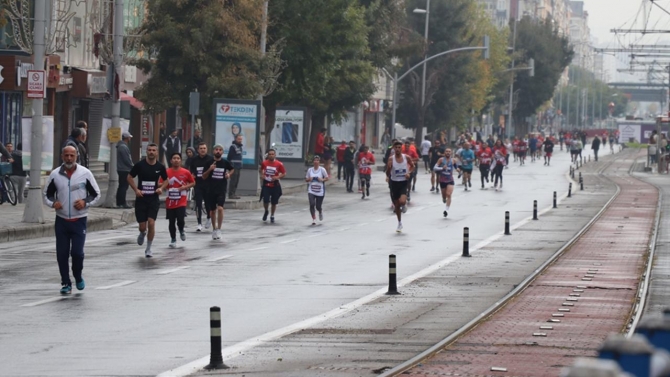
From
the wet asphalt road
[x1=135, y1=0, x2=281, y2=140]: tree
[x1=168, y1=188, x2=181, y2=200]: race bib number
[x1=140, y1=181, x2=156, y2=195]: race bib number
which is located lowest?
the wet asphalt road

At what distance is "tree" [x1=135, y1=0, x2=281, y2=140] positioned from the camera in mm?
39250

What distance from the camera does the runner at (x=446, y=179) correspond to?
110 feet

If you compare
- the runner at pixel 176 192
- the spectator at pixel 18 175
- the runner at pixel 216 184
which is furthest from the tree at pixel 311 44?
the runner at pixel 176 192

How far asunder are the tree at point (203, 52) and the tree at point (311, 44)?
445cm

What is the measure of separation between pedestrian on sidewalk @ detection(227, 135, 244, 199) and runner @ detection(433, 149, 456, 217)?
5252 millimetres

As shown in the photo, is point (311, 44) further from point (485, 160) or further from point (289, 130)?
point (485, 160)

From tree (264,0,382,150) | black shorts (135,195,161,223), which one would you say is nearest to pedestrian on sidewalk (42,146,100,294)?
black shorts (135,195,161,223)

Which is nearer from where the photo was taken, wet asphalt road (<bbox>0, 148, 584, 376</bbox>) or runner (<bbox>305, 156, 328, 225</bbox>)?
wet asphalt road (<bbox>0, 148, 584, 376</bbox>)

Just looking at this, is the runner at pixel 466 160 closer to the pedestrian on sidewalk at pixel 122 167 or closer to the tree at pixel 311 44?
the tree at pixel 311 44

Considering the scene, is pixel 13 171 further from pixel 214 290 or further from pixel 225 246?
pixel 214 290

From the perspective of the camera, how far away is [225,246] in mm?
22609

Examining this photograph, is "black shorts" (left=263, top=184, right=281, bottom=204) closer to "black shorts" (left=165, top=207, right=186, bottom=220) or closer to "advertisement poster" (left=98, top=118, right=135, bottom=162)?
"advertisement poster" (left=98, top=118, right=135, bottom=162)

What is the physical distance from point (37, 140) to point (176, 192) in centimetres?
485

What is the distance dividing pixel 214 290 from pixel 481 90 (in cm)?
7963
